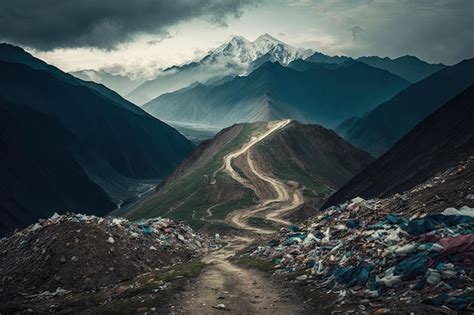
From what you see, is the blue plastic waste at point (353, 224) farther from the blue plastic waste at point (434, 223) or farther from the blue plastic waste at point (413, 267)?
the blue plastic waste at point (413, 267)

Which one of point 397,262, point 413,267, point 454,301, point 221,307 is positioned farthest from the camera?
point 221,307

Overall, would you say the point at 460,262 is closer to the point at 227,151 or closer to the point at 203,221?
the point at 203,221

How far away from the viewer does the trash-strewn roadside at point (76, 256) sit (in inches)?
1261

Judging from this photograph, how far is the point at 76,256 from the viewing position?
33969mm

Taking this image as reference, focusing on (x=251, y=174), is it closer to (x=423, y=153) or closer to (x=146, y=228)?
(x=423, y=153)

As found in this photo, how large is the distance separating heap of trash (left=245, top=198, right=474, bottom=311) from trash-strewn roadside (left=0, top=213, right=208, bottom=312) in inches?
534

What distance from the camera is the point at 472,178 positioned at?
94.1 ft

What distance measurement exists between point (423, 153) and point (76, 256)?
191 feet

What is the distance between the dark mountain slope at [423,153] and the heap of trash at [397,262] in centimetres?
3450

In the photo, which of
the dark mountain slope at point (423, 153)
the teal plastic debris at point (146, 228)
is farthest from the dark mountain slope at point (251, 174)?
the teal plastic debris at point (146, 228)

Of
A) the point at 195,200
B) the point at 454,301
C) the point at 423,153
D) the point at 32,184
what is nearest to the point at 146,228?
the point at 454,301

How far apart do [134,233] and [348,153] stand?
398 ft

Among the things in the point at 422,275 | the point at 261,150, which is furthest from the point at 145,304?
the point at 261,150

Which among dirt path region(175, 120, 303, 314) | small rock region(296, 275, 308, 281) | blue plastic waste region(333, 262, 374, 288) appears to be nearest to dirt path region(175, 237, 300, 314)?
dirt path region(175, 120, 303, 314)
